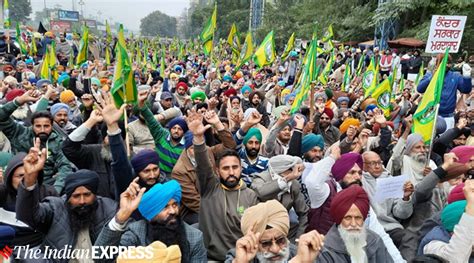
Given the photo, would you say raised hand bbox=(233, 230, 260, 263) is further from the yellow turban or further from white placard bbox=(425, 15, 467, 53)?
white placard bbox=(425, 15, 467, 53)

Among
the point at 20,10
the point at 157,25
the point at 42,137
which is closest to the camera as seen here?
the point at 42,137

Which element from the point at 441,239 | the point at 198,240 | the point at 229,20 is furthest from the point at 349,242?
the point at 229,20

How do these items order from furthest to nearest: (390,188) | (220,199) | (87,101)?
(87,101)
(390,188)
(220,199)

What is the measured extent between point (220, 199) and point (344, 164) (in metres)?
1.02

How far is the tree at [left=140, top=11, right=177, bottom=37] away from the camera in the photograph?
121350mm

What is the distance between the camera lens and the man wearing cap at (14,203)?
302cm

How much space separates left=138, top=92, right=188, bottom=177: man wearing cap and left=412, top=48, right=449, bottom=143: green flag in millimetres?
2393

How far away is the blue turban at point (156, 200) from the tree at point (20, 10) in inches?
3537

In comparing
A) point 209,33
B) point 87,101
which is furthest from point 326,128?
point 209,33

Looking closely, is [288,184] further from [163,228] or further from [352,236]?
[163,228]

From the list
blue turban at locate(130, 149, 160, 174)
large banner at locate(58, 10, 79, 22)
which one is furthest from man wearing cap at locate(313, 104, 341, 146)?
large banner at locate(58, 10, 79, 22)

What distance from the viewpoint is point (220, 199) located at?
3.42 meters

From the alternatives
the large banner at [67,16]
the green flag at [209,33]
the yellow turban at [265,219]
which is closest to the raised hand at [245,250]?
the yellow turban at [265,219]

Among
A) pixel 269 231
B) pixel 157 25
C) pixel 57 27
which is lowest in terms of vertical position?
pixel 157 25
